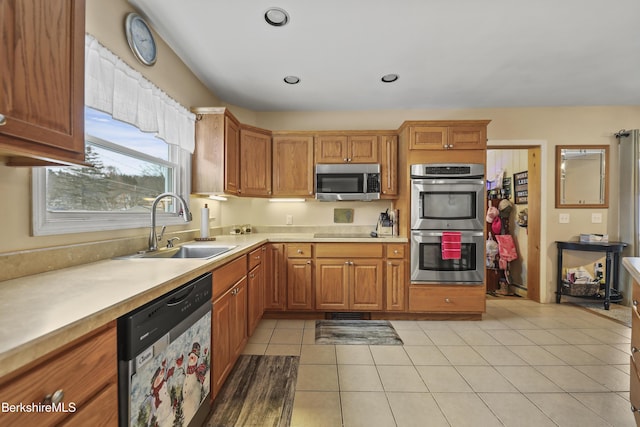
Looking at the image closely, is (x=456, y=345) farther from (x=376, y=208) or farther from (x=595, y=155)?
(x=595, y=155)

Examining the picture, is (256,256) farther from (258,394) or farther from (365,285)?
(365,285)

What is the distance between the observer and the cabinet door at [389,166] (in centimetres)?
318

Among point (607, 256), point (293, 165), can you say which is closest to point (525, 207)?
point (607, 256)

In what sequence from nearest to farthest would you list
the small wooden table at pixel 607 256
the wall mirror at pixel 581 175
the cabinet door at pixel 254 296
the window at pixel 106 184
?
the window at pixel 106 184 → the cabinet door at pixel 254 296 → the small wooden table at pixel 607 256 → the wall mirror at pixel 581 175

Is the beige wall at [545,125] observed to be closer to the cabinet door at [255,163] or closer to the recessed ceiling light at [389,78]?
Answer: the cabinet door at [255,163]

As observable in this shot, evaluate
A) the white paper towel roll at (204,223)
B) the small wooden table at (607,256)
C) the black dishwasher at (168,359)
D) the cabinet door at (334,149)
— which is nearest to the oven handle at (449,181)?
the cabinet door at (334,149)

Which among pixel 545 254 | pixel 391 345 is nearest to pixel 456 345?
pixel 391 345

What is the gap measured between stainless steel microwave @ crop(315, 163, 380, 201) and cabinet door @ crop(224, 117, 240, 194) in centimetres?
92

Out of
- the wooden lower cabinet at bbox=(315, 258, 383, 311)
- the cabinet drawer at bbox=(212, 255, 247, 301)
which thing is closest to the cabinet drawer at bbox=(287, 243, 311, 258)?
the wooden lower cabinet at bbox=(315, 258, 383, 311)

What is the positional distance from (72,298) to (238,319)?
1223 millimetres

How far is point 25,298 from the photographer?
83 centimetres

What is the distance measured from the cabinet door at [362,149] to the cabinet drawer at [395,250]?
1.04 metres

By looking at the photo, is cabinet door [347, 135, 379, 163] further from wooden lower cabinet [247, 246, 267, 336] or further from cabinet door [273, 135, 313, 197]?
wooden lower cabinet [247, 246, 267, 336]

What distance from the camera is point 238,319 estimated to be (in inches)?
76.2
